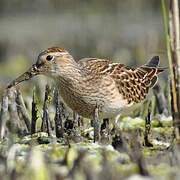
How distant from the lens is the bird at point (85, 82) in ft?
22.1

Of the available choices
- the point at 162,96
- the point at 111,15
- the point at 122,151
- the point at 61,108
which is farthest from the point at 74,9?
the point at 122,151

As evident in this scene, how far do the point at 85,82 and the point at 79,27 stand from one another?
37.7 ft

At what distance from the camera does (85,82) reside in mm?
6836

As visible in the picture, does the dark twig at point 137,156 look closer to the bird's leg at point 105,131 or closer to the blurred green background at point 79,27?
the bird's leg at point 105,131

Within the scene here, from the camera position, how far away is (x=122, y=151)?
5086 mm

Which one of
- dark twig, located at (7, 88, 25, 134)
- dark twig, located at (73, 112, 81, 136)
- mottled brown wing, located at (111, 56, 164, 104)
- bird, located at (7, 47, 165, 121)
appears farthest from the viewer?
mottled brown wing, located at (111, 56, 164, 104)

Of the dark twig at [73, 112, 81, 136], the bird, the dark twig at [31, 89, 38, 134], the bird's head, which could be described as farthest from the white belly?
the dark twig at [31, 89, 38, 134]

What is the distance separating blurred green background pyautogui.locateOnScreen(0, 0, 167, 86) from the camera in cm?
1551

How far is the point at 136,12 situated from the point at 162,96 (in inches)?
427

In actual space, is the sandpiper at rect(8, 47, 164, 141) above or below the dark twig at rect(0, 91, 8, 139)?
above

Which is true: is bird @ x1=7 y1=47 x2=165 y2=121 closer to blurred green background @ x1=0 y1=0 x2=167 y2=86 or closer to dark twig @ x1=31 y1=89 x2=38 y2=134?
dark twig @ x1=31 y1=89 x2=38 y2=134

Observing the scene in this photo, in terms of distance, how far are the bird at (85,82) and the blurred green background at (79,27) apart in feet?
24.6

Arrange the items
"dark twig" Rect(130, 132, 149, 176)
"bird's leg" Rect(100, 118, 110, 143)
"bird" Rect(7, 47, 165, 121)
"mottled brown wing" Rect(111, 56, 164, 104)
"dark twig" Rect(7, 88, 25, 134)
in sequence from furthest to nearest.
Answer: "mottled brown wing" Rect(111, 56, 164, 104) < "bird" Rect(7, 47, 165, 121) < "dark twig" Rect(7, 88, 25, 134) < "bird's leg" Rect(100, 118, 110, 143) < "dark twig" Rect(130, 132, 149, 176)

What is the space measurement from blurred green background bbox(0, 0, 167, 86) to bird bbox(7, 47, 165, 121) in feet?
24.6
